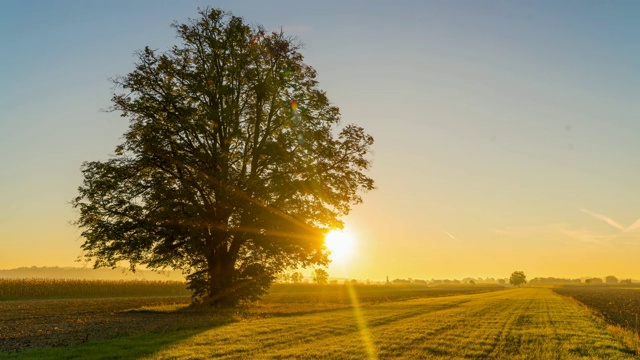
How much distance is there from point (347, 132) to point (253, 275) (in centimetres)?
1294

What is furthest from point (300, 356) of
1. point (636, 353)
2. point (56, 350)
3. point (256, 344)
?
point (636, 353)

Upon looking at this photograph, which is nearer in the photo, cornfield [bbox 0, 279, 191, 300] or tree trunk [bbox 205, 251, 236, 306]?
tree trunk [bbox 205, 251, 236, 306]

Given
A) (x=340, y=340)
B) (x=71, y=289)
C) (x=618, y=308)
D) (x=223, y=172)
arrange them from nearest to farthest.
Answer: (x=340, y=340), (x=223, y=172), (x=618, y=308), (x=71, y=289)

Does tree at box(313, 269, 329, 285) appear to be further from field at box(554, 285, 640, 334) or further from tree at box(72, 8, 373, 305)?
field at box(554, 285, 640, 334)

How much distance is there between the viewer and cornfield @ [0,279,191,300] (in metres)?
56.9

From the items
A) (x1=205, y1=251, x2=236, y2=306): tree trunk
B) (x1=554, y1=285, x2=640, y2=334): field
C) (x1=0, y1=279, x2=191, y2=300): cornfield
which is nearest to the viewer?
(x1=554, y1=285, x2=640, y2=334): field

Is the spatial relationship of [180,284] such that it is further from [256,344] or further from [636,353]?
[636,353]

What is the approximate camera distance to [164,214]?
33.6 meters

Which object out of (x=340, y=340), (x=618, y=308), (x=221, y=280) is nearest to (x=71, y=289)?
(x=221, y=280)

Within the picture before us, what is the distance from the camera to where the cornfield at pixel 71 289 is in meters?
56.9

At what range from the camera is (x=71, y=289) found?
6141cm

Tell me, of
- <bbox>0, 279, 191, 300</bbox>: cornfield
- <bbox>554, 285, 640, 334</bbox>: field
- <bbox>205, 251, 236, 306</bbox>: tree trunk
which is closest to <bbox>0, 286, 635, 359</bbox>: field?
<bbox>554, 285, 640, 334</bbox>: field

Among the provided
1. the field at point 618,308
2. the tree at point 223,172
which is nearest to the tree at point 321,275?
the tree at point 223,172

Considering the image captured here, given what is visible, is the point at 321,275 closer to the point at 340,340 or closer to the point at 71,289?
the point at 340,340
